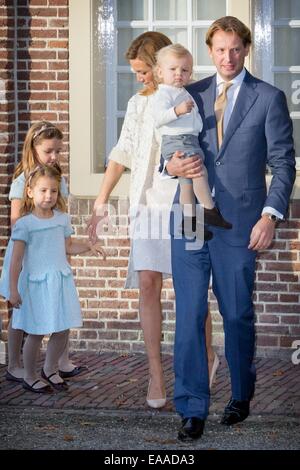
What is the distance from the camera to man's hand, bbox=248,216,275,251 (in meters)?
6.95

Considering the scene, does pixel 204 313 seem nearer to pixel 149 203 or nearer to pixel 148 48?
pixel 149 203

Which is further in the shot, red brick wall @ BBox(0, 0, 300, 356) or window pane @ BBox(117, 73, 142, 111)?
window pane @ BBox(117, 73, 142, 111)

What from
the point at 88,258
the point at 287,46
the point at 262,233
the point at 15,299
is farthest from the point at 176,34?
the point at 262,233

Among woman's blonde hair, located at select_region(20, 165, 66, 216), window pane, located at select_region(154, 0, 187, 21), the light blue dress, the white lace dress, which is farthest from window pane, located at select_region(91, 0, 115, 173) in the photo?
the white lace dress

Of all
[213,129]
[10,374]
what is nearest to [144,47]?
[213,129]

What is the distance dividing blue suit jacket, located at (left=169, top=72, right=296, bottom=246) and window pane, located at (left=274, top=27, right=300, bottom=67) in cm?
279

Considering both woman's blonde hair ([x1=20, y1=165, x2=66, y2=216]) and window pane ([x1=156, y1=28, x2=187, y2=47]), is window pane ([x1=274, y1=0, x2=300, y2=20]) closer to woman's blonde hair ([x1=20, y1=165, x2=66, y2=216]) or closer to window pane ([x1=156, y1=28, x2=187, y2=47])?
window pane ([x1=156, y1=28, x2=187, y2=47])

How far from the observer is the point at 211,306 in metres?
9.83

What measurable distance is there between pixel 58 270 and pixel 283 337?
7.18 ft

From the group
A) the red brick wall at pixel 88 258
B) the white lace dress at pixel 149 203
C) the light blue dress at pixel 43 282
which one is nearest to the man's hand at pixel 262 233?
the white lace dress at pixel 149 203

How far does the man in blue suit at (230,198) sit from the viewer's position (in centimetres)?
707

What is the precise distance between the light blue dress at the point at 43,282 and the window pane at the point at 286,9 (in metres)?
2.69

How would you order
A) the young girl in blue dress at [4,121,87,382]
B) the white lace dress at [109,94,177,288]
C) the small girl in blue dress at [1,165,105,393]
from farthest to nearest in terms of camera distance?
the young girl in blue dress at [4,121,87,382]
the small girl in blue dress at [1,165,105,393]
the white lace dress at [109,94,177,288]

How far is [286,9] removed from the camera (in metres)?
9.89
